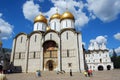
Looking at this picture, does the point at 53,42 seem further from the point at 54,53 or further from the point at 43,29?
the point at 43,29

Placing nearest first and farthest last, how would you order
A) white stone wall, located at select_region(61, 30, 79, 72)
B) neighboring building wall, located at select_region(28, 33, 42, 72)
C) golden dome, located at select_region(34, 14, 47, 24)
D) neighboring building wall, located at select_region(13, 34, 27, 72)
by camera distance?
white stone wall, located at select_region(61, 30, 79, 72), neighboring building wall, located at select_region(28, 33, 42, 72), neighboring building wall, located at select_region(13, 34, 27, 72), golden dome, located at select_region(34, 14, 47, 24)

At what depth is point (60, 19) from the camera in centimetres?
3828

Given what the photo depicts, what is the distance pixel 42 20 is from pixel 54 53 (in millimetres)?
11183

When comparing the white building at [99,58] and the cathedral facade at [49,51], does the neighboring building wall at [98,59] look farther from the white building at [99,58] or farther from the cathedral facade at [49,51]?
the cathedral facade at [49,51]

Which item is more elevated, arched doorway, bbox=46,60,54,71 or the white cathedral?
the white cathedral

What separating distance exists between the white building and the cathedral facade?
3139 cm

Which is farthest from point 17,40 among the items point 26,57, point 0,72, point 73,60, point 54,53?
point 0,72

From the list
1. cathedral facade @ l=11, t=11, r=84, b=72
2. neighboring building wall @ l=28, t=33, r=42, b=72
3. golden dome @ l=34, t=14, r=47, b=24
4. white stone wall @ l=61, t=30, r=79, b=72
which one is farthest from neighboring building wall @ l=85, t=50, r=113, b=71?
neighboring building wall @ l=28, t=33, r=42, b=72

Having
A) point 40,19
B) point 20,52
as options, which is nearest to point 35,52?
point 20,52

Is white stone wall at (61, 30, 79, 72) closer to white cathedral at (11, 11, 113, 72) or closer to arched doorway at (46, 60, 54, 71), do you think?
white cathedral at (11, 11, 113, 72)

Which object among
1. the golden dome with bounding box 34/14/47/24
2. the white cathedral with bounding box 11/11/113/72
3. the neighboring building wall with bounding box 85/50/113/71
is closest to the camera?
the white cathedral with bounding box 11/11/113/72

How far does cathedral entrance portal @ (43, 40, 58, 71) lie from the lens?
1236 inches

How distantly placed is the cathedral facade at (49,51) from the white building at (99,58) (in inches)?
1236

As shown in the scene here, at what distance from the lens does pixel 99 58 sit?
59.1m
